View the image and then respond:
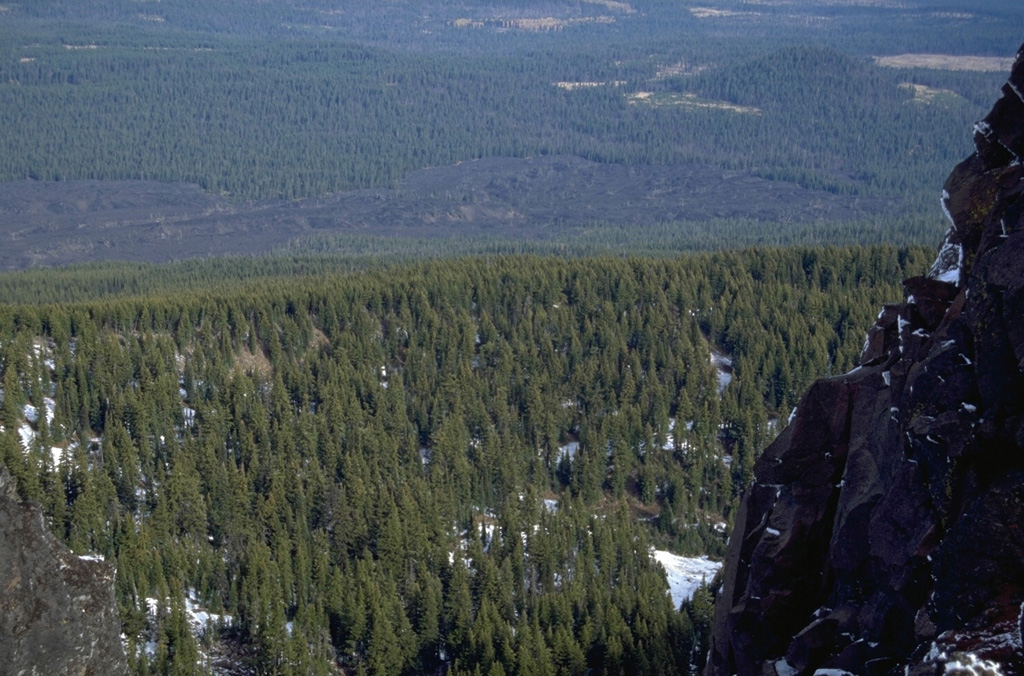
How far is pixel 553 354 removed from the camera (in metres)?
129

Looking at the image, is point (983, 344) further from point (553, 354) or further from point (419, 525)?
point (553, 354)

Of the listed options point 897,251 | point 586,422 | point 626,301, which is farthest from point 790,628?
point 897,251

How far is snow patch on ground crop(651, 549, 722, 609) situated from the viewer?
291 feet

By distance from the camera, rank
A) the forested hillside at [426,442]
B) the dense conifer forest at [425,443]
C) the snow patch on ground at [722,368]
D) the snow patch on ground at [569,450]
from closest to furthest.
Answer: the dense conifer forest at [425,443]
the forested hillside at [426,442]
the snow patch on ground at [569,450]
the snow patch on ground at [722,368]

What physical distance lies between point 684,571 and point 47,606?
195 ft

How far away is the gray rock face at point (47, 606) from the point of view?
39500 mm

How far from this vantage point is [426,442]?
383 feet

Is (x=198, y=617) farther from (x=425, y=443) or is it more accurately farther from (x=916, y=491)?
(x=916, y=491)

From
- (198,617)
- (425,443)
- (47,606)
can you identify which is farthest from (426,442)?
(47,606)

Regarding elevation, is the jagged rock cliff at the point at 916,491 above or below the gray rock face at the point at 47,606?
above

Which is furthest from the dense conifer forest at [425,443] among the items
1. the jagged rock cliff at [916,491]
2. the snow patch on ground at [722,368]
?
the jagged rock cliff at [916,491]

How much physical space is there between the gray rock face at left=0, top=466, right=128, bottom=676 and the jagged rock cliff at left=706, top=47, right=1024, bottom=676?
17.0 meters

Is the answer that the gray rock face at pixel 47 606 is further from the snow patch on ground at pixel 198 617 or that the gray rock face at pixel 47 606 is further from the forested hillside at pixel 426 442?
the snow patch on ground at pixel 198 617

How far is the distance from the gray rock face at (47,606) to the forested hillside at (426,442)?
86.9ft
